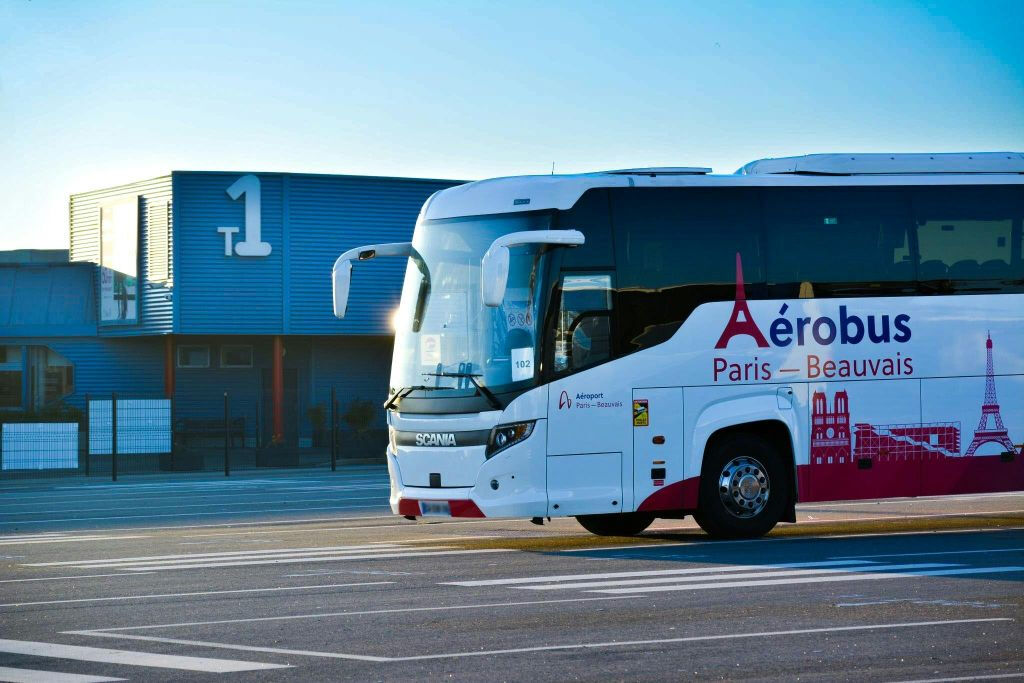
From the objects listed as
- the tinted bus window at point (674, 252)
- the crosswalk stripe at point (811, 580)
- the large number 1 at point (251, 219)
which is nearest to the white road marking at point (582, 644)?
the crosswalk stripe at point (811, 580)

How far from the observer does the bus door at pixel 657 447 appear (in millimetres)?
15305

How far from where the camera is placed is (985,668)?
27.1 ft

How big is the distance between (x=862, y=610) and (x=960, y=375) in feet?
22.3

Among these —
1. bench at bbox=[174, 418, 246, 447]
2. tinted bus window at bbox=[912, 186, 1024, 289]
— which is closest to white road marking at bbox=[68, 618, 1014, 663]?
tinted bus window at bbox=[912, 186, 1024, 289]

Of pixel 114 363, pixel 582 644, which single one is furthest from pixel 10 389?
pixel 582 644

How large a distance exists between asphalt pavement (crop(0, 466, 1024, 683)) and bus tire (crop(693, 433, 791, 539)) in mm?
344

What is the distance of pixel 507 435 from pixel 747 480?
8.59 feet

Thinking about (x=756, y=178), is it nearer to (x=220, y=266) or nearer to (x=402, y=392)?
(x=402, y=392)

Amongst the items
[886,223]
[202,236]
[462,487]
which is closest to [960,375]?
[886,223]

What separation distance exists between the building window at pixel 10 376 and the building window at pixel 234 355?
6.44 metres

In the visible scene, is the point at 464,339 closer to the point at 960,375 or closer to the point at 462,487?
the point at 462,487

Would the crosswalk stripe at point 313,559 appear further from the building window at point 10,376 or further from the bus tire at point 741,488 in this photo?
the building window at point 10,376

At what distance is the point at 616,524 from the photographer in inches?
663

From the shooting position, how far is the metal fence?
3534cm
